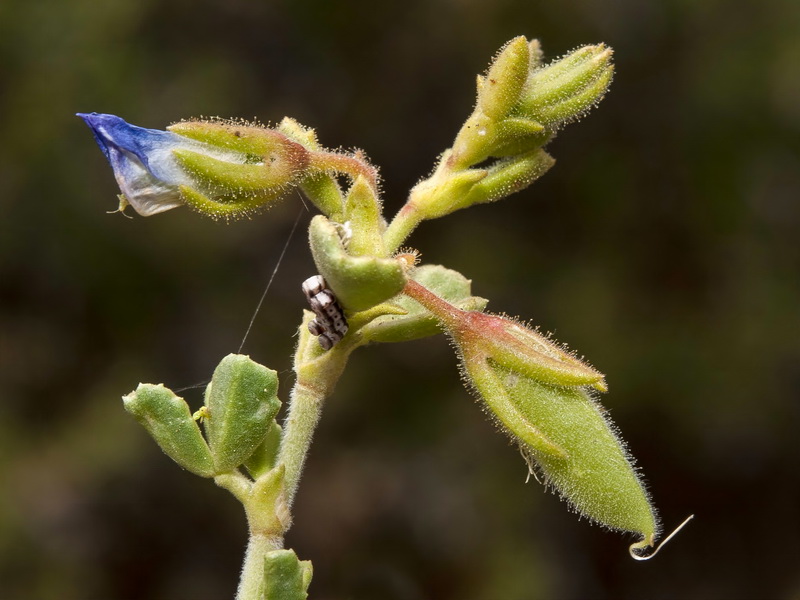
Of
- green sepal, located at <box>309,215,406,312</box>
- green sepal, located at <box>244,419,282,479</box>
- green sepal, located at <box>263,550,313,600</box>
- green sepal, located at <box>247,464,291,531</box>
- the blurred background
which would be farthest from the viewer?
the blurred background

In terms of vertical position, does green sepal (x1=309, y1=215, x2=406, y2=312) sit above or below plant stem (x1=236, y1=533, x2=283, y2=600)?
above

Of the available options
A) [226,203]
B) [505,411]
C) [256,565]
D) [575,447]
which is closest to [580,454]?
[575,447]

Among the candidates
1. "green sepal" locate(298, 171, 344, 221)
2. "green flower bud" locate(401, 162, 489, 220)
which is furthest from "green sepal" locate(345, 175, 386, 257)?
"green flower bud" locate(401, 162, 489, 220)

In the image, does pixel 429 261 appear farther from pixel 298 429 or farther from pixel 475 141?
pixel 298 429

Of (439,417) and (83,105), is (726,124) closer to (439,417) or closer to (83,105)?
(439,417)

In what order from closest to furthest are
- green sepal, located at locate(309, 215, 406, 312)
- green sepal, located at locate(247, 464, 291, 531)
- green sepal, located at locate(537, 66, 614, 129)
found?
green sepal, located at locate(309, 215, 406, 312)
green sepal, located at locate(247, 464, 291, 531)
green sepal, located at locate(537, 66, 614, 129)

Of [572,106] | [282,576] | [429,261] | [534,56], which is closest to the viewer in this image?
[282,576]

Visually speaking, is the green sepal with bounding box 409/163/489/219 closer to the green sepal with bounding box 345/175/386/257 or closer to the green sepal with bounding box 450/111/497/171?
the green sepal with bounding box 450/111/497/171
